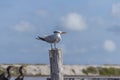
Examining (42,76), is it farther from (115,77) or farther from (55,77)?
(55,77)

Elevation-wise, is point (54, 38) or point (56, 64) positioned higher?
point (54, 38)

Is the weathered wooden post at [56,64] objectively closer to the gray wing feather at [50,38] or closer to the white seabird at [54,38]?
the white seabird at [54,38]

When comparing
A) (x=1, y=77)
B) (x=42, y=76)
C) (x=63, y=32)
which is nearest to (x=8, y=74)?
(x=1, y=77)

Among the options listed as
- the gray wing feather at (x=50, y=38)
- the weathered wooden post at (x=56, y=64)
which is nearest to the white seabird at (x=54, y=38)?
the gray wing feather at (x=50, y=38)

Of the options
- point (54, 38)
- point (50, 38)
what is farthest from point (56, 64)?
point (50, 38)

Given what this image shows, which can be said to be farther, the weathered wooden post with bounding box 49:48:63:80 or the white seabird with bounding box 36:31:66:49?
the white seabird with bounding box 36:31:66:49

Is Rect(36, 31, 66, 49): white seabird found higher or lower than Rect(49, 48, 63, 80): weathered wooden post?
higher

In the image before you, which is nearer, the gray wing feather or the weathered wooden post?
the weathered wooden post

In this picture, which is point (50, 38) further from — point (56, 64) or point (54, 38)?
point (56, 64)

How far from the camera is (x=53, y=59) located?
21.9 m

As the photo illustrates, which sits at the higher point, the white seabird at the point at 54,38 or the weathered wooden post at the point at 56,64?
the white seabird at the point at 54,38

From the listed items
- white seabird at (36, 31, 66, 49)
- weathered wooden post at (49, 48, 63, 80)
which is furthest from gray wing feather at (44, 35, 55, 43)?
weathered wooden post at (49, 48, 63, 80)

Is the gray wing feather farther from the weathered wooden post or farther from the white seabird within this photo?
the weathered wooden post

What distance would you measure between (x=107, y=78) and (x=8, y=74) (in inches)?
1244
